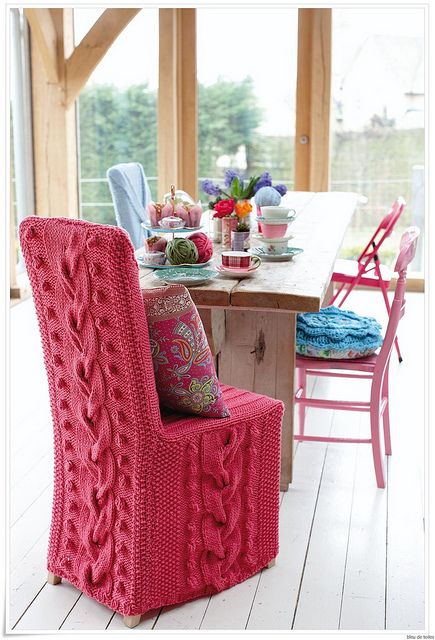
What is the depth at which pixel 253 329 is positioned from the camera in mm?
3256

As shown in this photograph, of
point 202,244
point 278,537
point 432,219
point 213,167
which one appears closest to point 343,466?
point 278,537

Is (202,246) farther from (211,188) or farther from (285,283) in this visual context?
(211,188)

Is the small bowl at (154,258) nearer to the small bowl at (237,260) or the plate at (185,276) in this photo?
the plate at (185,276)

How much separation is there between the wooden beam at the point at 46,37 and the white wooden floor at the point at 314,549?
9.74 ft

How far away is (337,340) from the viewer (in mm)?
3289

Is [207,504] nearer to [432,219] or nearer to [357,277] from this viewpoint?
[432,219]

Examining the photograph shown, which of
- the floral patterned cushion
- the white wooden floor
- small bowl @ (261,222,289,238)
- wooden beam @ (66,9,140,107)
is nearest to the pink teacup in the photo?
small bowl @ (261,222,289,238)

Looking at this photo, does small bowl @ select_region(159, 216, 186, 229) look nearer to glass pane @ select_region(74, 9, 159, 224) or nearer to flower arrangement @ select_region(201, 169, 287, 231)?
flower arrangement @ select_region(201, 169, 287, 231)

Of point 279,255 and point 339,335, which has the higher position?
point 279,255

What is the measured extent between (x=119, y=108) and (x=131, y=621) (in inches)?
201

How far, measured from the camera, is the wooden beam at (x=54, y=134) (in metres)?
6.39

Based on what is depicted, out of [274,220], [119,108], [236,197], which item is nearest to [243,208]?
[236,197]

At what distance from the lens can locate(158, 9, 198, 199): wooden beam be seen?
21.6ft

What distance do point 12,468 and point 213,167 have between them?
3973 mm
